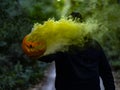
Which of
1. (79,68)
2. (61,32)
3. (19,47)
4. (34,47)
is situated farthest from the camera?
(19,47)

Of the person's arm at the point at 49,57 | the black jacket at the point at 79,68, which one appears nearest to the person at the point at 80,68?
the black jacket at the point at 79,68

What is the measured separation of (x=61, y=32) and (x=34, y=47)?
26 centimetres

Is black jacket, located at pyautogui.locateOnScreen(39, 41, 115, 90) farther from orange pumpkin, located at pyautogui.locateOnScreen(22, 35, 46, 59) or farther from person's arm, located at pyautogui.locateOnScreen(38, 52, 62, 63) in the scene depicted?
orange pumpkin, located at pyautogui.locateOnScreen(22, 35, 46, 59)

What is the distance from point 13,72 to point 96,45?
6.88m

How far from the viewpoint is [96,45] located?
3451 mm

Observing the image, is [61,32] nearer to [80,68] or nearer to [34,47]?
[34,47]

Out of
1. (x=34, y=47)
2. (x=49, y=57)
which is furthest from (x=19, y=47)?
(x=34, y=47)

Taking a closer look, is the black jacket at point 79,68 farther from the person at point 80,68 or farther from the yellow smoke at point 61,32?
the yellow smoke at point 61,32

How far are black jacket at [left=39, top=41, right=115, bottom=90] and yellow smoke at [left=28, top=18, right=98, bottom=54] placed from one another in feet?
0.60

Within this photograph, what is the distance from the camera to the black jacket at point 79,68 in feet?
10.8

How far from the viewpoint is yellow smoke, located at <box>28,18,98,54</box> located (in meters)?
2.79

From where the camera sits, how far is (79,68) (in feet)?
11.0

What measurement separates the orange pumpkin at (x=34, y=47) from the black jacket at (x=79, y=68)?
416mm

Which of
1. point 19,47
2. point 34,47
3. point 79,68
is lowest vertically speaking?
point 34,47
